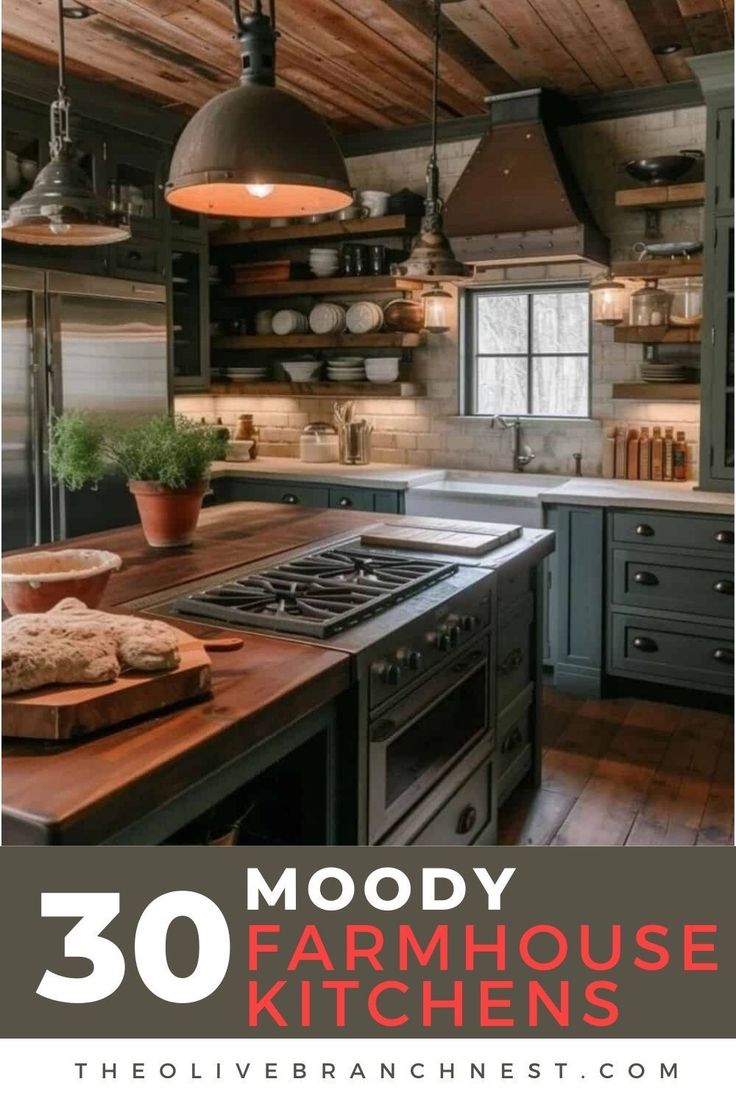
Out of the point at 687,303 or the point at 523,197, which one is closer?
the point at 687,303

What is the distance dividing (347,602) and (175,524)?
84 centimetres

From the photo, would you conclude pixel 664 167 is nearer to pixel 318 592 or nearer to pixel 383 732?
pixel 318 592

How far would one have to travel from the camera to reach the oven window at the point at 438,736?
7.13 feet

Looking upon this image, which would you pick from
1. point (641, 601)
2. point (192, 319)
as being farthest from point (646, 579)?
point (192, 319)

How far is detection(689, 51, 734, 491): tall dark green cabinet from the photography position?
13.7 feet

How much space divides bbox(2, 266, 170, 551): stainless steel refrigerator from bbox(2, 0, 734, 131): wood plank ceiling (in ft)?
3.23

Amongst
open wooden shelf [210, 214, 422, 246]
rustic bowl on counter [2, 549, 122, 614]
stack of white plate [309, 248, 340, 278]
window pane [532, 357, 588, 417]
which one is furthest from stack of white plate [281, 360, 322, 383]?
rustic bowl on counter [2, 549, 122, 614]

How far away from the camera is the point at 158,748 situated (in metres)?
1.38

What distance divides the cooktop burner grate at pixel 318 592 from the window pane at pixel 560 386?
9.60 feet

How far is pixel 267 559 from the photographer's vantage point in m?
2.73

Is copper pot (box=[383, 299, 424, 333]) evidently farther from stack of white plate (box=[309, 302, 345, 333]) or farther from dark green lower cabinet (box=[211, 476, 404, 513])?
dark green lower cabinet (box=[211, 476, 404, 513])

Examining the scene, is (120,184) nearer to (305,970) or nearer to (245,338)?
(245,338)

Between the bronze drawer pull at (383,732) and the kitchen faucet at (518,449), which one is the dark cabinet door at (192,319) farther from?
the bronze drawer pull at (383,732)

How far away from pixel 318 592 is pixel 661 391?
2963 mm
